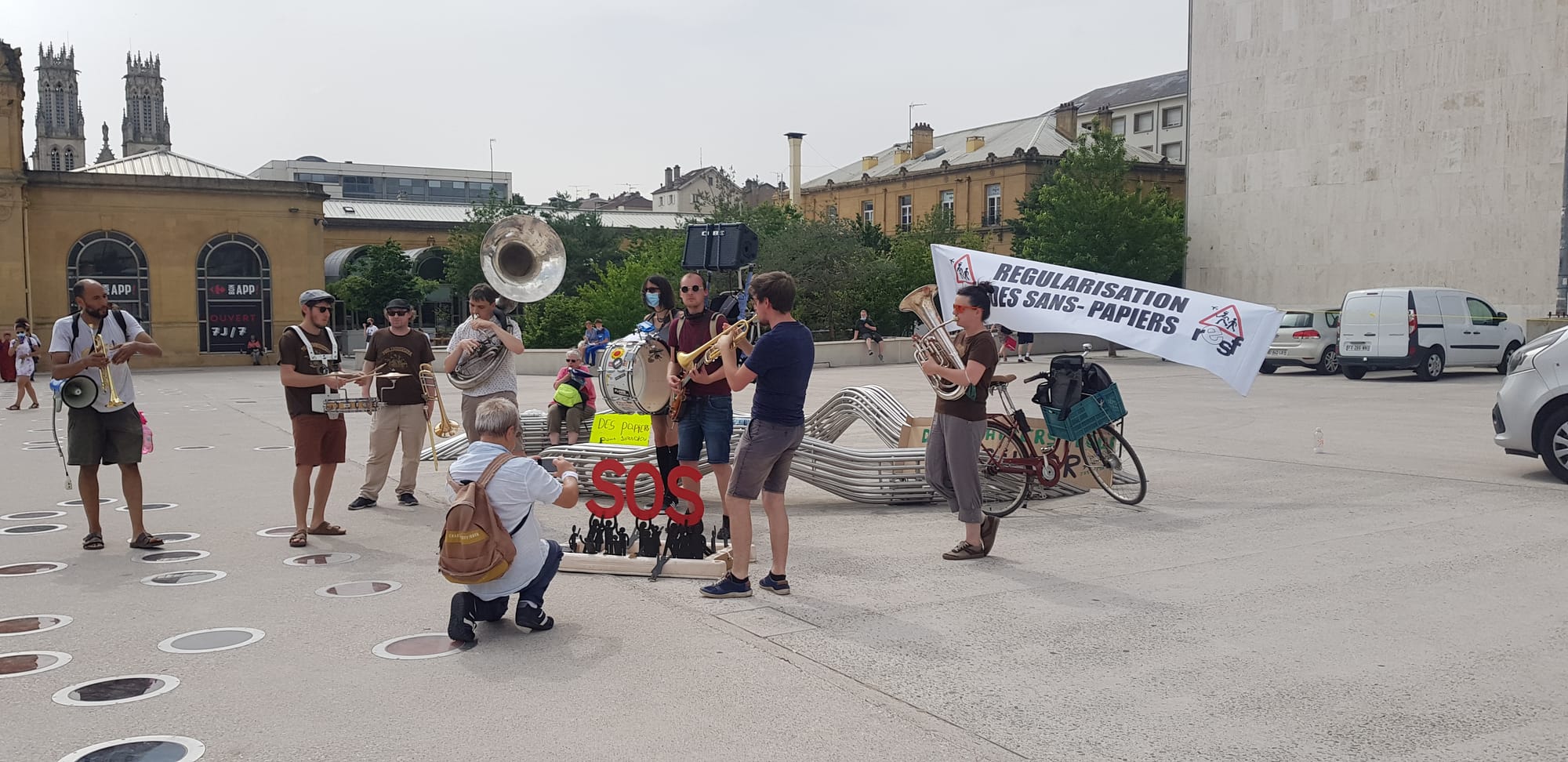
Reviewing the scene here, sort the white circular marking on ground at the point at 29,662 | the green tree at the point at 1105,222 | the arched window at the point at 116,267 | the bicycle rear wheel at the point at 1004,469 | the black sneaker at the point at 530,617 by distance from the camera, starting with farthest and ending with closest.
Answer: the arched window at the point at 116,267 < the green tree at the point at 1105,222 < the bicycle rear wheel at the point at 1004,469 < the black sneaker at the point at 530,617 < the white circular marking on ground at the point at 29,662

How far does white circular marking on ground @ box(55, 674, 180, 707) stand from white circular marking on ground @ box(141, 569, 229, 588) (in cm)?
197

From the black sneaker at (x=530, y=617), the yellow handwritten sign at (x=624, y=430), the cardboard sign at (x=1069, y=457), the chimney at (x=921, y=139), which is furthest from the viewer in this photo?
the chimney at (x=921, y=139)

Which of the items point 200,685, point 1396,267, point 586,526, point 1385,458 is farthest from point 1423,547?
point 1396,267

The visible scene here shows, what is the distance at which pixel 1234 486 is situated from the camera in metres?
10.6

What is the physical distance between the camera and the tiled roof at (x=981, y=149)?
207 feet

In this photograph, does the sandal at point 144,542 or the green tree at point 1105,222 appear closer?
the sandal at point 144,542

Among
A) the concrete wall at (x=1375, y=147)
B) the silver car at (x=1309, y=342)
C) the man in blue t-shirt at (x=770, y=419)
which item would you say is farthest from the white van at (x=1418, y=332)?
the man in blue t-shirt at (x=770, y=419)

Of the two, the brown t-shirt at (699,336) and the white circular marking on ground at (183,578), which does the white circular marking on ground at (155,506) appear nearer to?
the white circular marking on ground at (183,578)

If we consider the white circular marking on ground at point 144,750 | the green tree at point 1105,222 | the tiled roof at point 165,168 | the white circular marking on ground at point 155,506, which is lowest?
the white circular marking on ground at point 155,506

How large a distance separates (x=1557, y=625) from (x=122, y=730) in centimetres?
661

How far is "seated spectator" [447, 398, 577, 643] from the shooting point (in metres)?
5.73

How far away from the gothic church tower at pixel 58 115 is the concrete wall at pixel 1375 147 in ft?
399

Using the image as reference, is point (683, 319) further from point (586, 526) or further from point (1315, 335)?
point (1315, 335)

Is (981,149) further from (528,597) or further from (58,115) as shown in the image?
(58,115)
